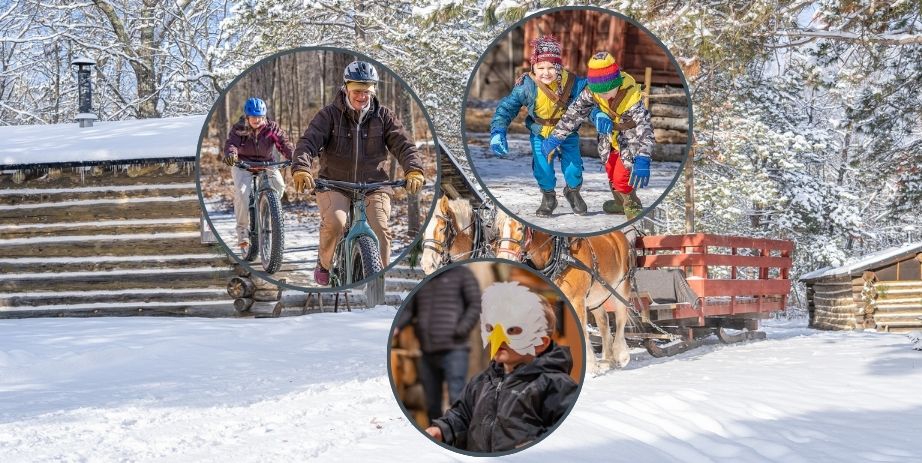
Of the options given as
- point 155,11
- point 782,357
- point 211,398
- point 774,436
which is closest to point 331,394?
point 211,398

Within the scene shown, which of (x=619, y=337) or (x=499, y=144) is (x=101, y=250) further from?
(x=499, y=144)

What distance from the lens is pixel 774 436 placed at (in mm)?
4988

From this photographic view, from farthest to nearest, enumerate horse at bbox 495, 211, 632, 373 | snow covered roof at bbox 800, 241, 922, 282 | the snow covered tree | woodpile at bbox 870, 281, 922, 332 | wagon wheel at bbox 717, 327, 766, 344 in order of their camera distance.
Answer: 1. the snow covered tree
2. woodpile at bbox 870, 281, 922, 332
3. snow covered roof at bbox 800, 241, 922, 282
4. wagon wheel at bbox 717, 327, 766, 344
5. horse at bbox 495, 211, 632, 373

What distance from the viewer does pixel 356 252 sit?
1.48m

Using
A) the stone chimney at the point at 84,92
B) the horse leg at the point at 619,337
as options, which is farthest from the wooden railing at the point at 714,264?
the stone chimney at the point at 84,92

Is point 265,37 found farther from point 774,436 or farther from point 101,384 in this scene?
point 774,436

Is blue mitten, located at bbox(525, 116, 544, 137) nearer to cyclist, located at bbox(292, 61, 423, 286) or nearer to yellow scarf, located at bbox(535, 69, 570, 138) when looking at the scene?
yellow scarf, located at bbox(535, 69, 570, 138)

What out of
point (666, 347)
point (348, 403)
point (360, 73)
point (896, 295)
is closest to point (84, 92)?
point (666, 347)

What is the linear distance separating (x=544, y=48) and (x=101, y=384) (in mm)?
7283

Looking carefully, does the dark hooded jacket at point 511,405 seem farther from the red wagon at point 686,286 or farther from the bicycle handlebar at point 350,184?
the red wagon at point 686,286

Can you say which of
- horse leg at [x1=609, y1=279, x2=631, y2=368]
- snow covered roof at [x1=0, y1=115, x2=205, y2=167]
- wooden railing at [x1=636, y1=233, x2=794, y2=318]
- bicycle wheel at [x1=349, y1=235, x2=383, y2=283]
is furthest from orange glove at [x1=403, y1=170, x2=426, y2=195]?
snow covered roof at [x1=0, y1=115, x2=205, y2=167]

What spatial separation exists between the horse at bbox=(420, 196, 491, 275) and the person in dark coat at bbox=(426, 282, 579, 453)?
111 mm

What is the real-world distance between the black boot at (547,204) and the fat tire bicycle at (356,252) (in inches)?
9.7

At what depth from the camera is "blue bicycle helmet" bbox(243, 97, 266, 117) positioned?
1446mm
